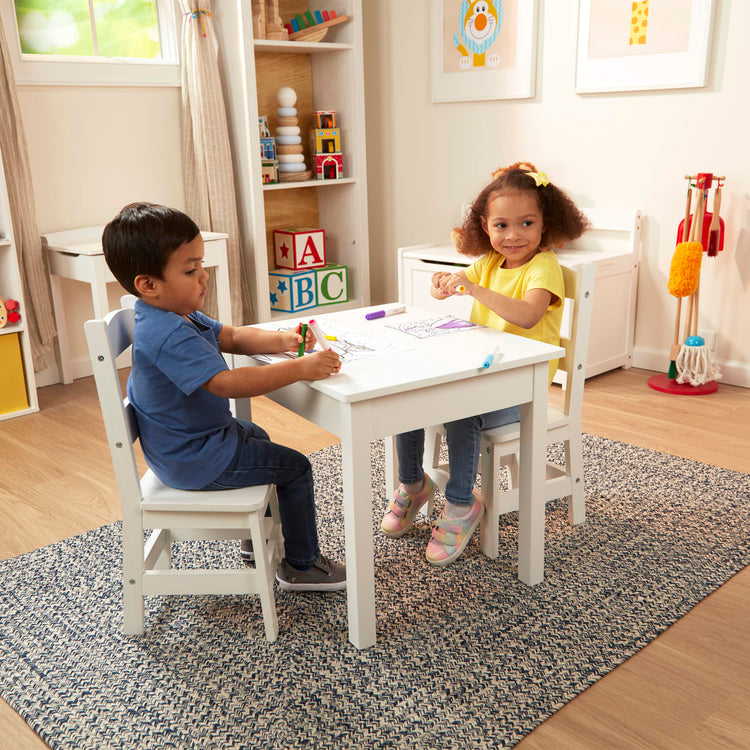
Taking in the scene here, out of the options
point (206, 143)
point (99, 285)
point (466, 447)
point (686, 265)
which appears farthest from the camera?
point (206, 143)

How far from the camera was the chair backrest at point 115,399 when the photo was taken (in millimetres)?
1389

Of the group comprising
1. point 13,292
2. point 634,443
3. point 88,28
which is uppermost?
point 88,28

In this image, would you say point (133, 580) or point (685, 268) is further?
point (685, 268)

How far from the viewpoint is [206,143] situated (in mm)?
3420

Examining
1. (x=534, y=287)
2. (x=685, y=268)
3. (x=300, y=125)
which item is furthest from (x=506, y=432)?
(x=300, y=125)

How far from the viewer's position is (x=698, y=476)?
2303mm

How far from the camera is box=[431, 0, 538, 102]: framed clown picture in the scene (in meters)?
3.37

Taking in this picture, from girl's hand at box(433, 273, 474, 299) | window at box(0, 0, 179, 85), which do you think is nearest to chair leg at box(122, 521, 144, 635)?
girl's hand at box(433, 273, 474, 299)

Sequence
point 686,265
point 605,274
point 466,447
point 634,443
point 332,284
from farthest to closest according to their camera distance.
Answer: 1. point 332,284
2. point 605,274
3. point 686,265
4. point 634,443
5. point 466,447

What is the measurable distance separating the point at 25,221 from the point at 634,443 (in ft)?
7.77

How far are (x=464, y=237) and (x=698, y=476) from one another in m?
0.98

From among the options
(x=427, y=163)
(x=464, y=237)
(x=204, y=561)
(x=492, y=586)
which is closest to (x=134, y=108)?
(x=427, y=163)

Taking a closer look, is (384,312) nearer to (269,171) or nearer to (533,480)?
(533,480)

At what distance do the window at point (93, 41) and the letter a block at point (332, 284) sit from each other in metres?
1.10
